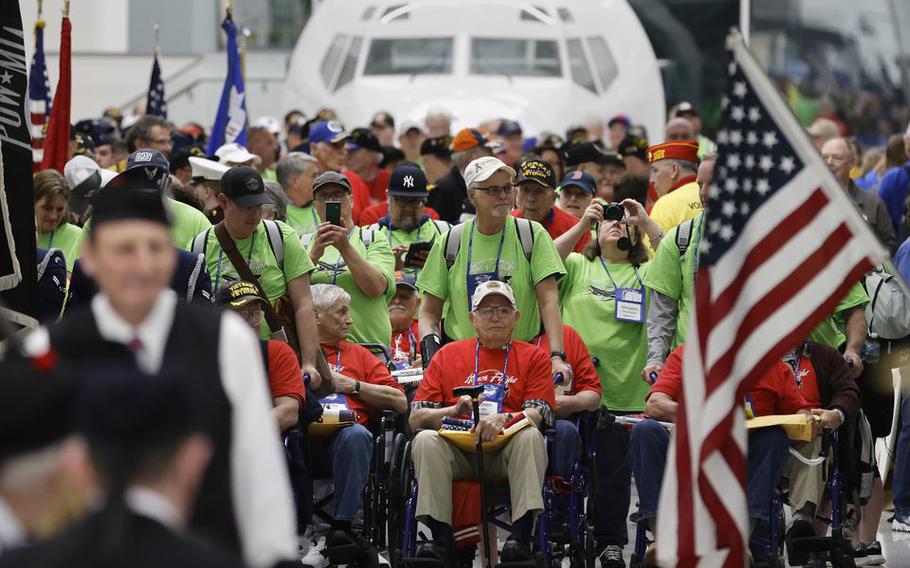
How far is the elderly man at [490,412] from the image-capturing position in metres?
9.37

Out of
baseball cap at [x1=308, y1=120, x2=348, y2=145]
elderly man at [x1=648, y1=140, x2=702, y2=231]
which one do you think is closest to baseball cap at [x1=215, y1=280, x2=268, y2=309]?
elderly man at [x1=648, y1=140, x2=702, y2=231]

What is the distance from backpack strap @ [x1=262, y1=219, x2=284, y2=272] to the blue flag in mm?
6842

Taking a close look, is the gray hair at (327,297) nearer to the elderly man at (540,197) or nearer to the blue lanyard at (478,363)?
the blue lanyard at (478,363)

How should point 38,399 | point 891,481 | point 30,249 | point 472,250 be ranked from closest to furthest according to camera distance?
1. point 38,399
2. point 30,249
3. point 472,250
4. point 891,481

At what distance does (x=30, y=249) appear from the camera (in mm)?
8695

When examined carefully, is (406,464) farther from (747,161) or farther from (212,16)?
(212,16)

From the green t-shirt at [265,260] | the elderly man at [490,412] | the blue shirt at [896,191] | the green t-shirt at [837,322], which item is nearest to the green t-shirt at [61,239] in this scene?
the green t-shirt at [265,260]

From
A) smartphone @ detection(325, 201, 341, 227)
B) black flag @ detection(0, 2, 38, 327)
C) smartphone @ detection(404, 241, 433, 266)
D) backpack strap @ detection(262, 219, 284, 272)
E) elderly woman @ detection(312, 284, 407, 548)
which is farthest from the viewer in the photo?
smartphone @ detection(404, 241, 433, 266)

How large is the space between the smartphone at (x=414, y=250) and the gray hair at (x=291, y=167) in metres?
1.58

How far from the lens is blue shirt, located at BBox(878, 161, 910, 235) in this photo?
54.2 ft

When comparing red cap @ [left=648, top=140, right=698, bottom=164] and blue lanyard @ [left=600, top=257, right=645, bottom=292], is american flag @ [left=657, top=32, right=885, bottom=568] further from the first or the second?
red cap @ [left=648, top=140, right=698, bottom=164]

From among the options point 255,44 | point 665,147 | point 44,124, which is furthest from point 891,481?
point 255,44

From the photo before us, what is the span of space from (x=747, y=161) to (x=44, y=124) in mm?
9558

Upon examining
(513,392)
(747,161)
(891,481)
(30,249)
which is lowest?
(891,481)
